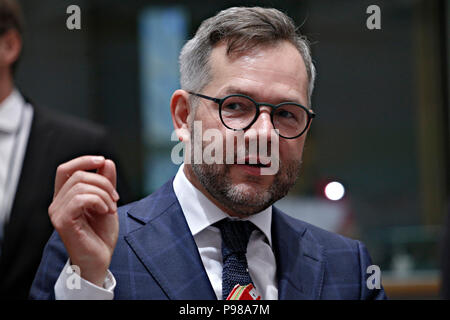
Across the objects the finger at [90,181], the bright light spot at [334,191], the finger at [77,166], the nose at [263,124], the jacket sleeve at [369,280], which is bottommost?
the jacket sleeve at [369,280]

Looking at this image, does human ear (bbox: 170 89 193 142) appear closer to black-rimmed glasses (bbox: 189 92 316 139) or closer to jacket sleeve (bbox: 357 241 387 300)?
black-rimmed glasses (bbox: 189 92 316 139)

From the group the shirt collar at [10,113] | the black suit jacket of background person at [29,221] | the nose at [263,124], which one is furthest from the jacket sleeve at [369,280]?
the shirt collar at [10,113]

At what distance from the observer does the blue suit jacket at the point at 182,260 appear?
37.3 inches

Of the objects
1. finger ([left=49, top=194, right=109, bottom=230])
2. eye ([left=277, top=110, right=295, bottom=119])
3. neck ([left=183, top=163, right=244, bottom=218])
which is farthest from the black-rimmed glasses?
finger ([left=49, top=194, right=109, bottom=230])

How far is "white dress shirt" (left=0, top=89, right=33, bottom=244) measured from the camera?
3.65 feet

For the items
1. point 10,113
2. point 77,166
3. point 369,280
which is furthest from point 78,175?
point 369,280

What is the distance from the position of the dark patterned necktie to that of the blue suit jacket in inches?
1.4

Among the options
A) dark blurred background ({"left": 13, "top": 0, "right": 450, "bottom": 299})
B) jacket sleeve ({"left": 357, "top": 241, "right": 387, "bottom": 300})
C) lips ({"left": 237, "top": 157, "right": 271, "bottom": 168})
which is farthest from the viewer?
A: dark blurred background ({"left": 13, "top": 0, "right": 450, "bottom": 299})

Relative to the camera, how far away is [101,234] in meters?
0.89

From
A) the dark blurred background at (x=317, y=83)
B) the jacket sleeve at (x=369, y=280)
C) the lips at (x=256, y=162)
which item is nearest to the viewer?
the lips at (x=256, y=162)

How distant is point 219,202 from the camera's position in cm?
100

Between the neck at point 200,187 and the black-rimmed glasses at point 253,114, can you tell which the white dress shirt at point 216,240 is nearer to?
the neck at point 200,187

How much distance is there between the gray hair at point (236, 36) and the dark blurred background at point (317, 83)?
0.26 ft
